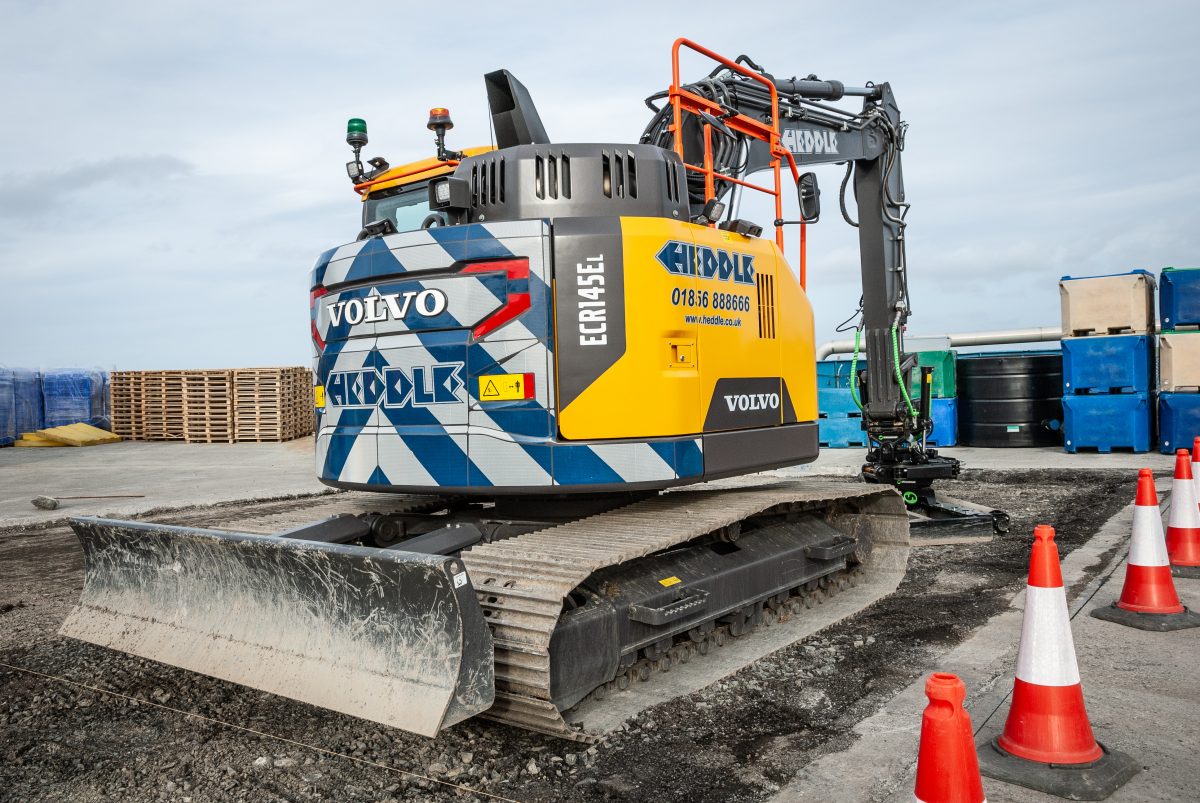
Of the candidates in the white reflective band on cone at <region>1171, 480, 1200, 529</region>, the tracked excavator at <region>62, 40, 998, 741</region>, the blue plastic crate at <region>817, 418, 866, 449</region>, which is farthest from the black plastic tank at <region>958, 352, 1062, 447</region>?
the tracked excavator at <region>62, 40, 998, 741</region>

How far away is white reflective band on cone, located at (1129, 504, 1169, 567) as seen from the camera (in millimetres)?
4809

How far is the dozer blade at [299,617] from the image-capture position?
327 cm

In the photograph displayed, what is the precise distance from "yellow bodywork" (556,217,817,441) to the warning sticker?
7.8 inches

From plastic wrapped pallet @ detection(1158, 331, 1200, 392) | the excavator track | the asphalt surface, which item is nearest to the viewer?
the asphalt surface

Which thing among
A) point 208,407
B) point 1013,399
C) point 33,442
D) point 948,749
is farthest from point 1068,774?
point 33,442

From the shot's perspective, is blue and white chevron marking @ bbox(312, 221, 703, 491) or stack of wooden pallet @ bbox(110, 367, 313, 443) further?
stack of wooden pallet @ bbox(110, 367, 313, 443)

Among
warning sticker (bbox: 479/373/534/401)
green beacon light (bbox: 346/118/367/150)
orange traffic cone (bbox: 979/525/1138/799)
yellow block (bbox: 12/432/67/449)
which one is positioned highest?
green beacon light (bbox: 346/118/367/150)

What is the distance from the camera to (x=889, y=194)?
8.55 metres

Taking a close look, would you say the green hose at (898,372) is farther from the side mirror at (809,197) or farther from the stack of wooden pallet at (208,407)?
the stack of wooden pallet at (208,407)

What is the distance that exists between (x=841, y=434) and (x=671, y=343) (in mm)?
12340

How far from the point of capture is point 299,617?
12.6ft

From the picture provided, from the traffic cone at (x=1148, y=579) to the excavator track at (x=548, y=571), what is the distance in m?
1.73

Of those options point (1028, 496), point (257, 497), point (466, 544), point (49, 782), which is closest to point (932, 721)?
point (466, 544)

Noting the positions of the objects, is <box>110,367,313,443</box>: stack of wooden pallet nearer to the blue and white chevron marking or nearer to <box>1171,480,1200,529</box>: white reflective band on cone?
the blue and white chevron marking
